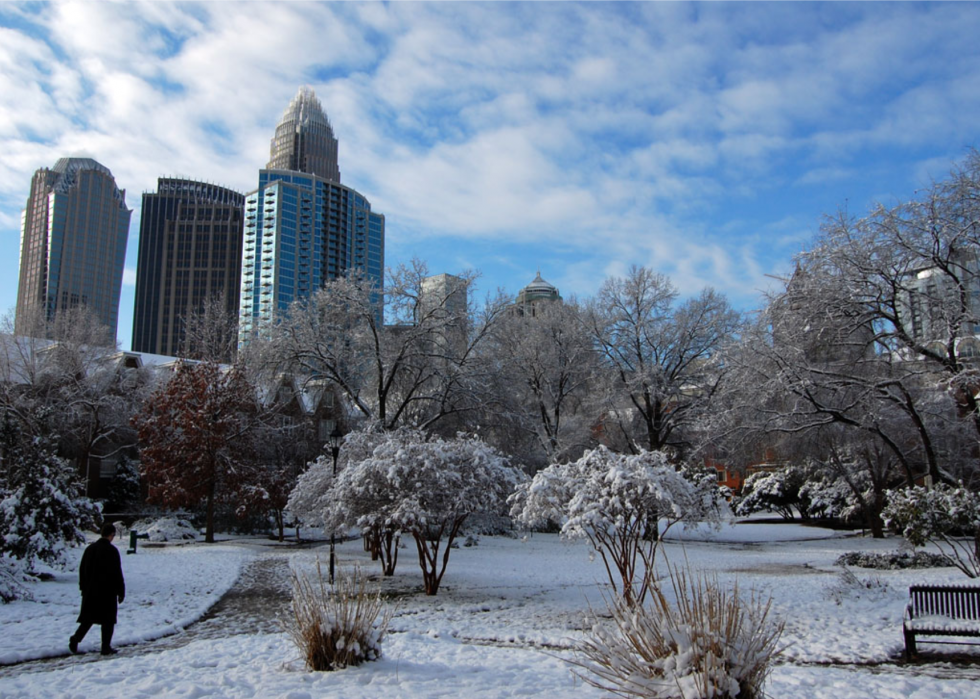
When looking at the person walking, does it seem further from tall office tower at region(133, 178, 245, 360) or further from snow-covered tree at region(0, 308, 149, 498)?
tall office tower at region(133, 178, 245, 360)

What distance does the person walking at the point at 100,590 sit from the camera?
350 inches

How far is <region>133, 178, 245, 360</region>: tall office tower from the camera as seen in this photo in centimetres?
17025

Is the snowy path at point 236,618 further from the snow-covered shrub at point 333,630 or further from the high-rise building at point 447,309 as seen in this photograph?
the high-rise building at point 447,309

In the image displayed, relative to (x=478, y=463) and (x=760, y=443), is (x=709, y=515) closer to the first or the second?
(x=478, y=463)

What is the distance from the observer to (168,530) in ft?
92.2

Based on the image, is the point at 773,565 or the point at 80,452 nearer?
the point at 773,565

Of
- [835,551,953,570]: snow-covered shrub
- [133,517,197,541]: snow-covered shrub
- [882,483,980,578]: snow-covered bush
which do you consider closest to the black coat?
[882,483,980,578]: snow-covered bush

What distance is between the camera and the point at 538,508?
42.2 feet

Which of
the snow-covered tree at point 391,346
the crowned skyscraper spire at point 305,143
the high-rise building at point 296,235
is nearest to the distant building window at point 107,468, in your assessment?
the snow-covered tree at point 391,346

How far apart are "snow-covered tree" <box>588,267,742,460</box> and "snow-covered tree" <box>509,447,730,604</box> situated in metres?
18.1

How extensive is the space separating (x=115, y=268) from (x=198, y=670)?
8103 inches

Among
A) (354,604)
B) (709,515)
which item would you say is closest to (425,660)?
(354,604)

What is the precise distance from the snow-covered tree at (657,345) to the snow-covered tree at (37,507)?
21766 millimetres

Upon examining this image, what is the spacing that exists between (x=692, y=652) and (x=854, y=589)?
439 inches
